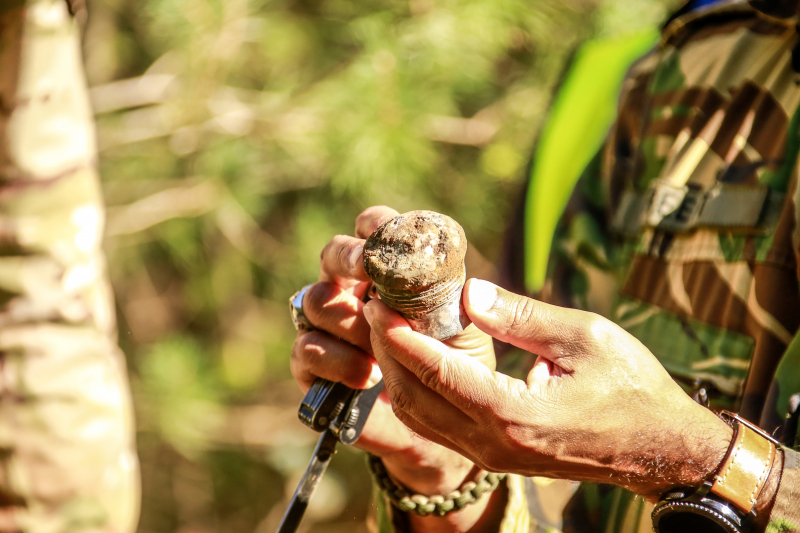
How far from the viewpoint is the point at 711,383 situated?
95 centimetres

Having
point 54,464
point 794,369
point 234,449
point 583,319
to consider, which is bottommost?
point 234,449

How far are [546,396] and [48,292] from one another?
1.03 m

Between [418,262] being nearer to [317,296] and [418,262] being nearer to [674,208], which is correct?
[317,296]

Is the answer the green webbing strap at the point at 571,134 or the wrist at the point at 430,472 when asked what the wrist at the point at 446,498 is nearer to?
the wrist at the point at 430,472

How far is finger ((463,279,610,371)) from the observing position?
0.62 meters

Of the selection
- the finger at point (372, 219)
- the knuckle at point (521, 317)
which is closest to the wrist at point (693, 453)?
the knuckle at point (521, 317)

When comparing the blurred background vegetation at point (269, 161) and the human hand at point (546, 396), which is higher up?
the human hand at point (546, 396)

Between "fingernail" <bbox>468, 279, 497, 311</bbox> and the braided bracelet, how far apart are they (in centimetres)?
47

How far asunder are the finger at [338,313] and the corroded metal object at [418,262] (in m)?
0.16

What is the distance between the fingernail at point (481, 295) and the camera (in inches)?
24.3

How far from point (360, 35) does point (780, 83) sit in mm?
1298

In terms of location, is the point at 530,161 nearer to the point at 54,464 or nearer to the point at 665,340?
the point at 665,340

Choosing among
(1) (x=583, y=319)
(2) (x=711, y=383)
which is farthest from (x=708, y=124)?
(1) (x=583, y=319)

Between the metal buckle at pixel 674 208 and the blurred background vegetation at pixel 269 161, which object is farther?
the blurred background vegetation at pixel 269 161
